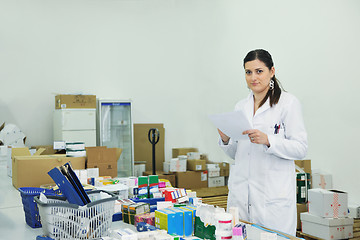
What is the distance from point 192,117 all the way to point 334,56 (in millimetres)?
3540

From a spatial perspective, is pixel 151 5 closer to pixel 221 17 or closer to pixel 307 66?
pixel 221 17

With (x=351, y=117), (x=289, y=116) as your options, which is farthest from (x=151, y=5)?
(x=289, y=116)

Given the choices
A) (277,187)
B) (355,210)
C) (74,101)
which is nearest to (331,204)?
(355,210)

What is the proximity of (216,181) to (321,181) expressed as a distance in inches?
92.0

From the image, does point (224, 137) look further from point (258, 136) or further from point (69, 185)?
point (69, 185)

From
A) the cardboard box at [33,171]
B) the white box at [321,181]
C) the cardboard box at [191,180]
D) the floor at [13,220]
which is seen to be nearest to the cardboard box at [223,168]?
the cardboard box at [191,180]

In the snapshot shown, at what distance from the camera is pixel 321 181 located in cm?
474

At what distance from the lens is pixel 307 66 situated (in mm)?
5133

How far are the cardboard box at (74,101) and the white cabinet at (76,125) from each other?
0.07 meters

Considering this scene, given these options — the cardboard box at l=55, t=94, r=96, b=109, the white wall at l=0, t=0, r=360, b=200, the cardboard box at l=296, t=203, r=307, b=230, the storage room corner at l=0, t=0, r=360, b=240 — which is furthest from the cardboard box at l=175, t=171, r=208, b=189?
the cardboard box at l=296, t=203, r=307, b=230

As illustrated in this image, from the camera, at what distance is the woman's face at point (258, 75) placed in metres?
2.12

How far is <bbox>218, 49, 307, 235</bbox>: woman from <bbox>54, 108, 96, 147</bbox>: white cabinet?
4.38 m

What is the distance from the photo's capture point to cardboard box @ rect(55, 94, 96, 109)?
6031 mm

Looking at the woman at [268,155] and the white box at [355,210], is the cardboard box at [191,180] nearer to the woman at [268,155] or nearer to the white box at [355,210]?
the white box at [355,210]
